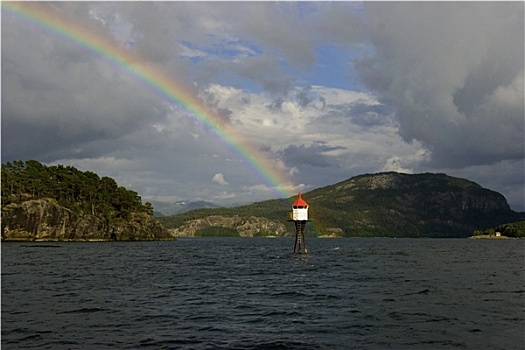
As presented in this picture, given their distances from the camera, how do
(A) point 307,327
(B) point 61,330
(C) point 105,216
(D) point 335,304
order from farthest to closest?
(C) point 105,216 → (D) point 335,304 → (A) point 307,327 → (B) point 61,330

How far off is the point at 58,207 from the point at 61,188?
48.4 feet

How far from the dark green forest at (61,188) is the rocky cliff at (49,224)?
3.93m

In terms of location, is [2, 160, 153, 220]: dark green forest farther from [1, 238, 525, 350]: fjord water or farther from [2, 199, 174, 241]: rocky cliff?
[1, 238, 525, 350]: fjord water

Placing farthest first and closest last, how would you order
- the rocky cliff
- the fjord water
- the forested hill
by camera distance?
the forested hill, the rocky cliff, the fjord water

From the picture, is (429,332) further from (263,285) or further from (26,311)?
(26,311)

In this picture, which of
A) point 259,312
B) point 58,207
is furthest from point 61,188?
point 259,312

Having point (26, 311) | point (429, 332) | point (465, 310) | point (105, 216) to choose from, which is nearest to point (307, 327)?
point (429, 332)

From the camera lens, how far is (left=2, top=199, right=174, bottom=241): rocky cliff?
154m

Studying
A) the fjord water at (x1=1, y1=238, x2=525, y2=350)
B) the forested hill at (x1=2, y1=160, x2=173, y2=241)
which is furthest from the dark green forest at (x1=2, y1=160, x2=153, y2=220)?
the fjord water at (x1=1, y1=238, x2=525, y2=350)

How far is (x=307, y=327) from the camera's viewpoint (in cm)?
2708

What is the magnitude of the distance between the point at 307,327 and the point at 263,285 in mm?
19206

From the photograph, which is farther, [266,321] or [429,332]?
[266,321]

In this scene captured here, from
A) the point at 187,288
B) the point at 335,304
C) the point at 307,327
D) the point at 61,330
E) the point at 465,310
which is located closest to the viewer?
the point at 61,330

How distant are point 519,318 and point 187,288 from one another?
27290 mm
